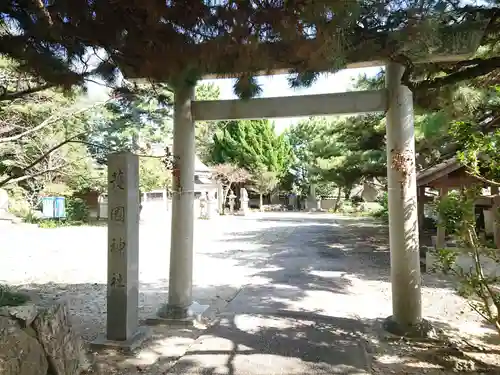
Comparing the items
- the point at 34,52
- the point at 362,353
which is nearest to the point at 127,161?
the point at 34,52

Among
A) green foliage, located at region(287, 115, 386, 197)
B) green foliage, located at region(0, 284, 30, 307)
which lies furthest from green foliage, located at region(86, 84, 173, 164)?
green foliage, located at region(0, 284, 30, 307)

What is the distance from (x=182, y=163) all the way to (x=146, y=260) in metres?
5.37

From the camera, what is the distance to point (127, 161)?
3918 millimetres

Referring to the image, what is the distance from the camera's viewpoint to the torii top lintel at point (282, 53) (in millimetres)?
2592

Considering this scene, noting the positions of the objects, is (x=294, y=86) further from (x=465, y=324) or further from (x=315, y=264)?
(x=315, y=264)

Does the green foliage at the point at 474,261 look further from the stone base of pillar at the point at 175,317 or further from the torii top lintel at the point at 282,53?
the stone base of pillar at the point at 175,317

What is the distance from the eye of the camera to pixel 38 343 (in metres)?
2.86

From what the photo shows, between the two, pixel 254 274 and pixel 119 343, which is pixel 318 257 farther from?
pixel 119 343

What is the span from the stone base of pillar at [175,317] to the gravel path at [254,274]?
2.02 ft

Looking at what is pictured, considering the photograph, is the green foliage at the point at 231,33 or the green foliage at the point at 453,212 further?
the green foliage at the point at 453,212

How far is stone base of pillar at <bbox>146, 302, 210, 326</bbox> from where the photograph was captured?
14.8 ft

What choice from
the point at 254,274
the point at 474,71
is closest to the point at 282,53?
the point at 474,71

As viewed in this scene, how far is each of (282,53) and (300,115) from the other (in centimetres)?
145

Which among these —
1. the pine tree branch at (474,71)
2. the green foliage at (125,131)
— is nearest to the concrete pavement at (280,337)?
the pine tree branch at (474,71)
